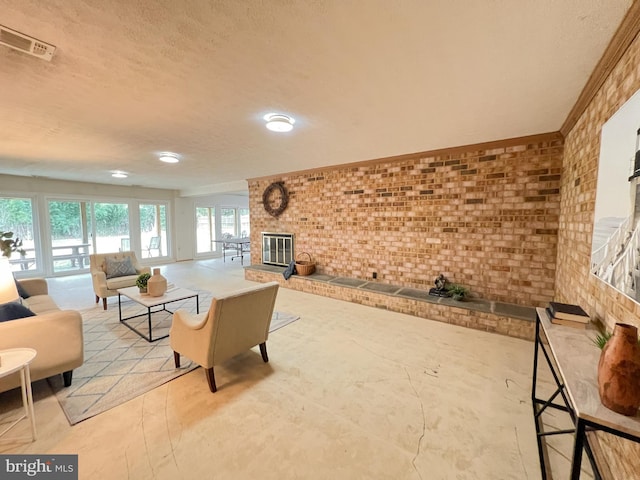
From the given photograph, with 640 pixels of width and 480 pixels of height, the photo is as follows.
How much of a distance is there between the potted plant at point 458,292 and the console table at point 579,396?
168 cm

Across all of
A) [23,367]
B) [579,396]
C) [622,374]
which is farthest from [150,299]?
[622,374]

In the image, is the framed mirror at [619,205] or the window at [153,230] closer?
the framed mirror at [619,205]

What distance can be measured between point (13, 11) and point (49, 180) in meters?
7.10

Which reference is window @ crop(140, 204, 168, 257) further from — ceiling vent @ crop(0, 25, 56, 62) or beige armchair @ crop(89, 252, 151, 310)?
ceiling vent @ crop(0, 25, 56, 62)

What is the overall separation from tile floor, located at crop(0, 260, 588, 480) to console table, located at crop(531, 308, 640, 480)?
282 millimetres

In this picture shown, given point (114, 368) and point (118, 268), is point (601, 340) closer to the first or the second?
point (114, 368)

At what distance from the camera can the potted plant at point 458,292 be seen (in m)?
3.51

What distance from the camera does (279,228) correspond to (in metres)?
5.87

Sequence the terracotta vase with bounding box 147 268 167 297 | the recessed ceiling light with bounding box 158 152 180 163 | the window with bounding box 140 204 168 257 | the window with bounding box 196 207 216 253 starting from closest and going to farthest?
the terracotta vase with bounding box 147 268 167 297, the recessed ceiling light with bounding box 158 152 180 163, the window with bounding box 140 204 168 257, the window with bounding box 196 207 216 253

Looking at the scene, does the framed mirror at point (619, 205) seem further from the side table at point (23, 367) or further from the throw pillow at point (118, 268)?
the throw pillow at point (118, 268)

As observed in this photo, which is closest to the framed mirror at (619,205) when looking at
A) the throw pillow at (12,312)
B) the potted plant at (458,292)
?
the potted plant at (458,292)

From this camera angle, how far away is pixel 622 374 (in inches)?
36.0

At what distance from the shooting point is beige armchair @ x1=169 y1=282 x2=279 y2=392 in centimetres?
204

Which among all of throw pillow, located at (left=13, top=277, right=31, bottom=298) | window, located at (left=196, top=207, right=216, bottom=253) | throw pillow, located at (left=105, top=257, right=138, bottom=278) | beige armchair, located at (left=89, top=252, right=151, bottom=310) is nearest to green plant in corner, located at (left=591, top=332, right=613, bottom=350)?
beige armchair, located at (left=89, top=252, right=151, bottom=310)
